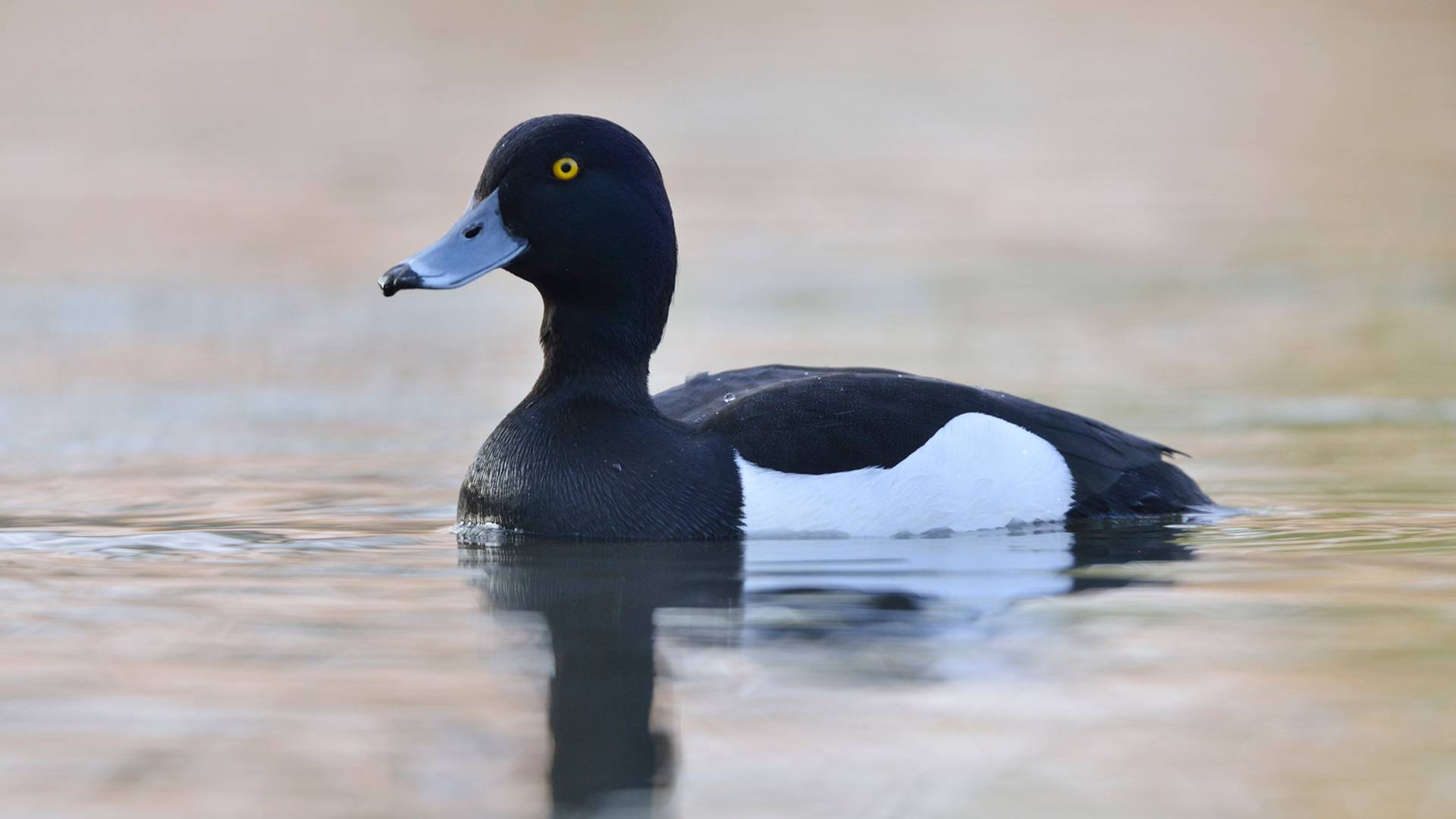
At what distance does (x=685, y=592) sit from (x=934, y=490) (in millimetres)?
1267

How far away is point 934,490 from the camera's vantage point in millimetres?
6641

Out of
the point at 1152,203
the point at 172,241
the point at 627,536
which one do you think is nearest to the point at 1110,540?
the point at 627,536

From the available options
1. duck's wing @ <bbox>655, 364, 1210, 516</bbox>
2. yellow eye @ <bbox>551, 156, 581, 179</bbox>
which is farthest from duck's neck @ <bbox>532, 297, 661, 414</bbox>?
yellow eye @ <bbox>551, 156, 581, 179</bbox>

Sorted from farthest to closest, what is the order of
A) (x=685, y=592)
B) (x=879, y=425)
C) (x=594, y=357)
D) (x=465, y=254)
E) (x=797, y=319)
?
(x=797, y=319) < (x=594, y=357) < (x=879, y=425) < (x=465, y=254) < (x=685, y=592)

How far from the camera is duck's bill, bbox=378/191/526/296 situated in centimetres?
634

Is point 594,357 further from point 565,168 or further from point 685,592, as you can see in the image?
point 685,592

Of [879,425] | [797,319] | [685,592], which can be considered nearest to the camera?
[685,592]

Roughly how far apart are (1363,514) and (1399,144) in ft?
53.5

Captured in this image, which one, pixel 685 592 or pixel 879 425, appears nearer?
pixel 685 592

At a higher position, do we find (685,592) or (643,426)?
(643,426)

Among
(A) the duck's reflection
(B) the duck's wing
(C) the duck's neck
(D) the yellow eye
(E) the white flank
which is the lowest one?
(A) the duck's reflection

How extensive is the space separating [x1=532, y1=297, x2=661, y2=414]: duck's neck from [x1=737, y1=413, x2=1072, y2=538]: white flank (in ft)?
1.59

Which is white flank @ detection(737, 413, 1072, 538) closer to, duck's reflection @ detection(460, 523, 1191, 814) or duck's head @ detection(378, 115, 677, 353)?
duck's reflection @ detection(460, 523, 1191, 814)

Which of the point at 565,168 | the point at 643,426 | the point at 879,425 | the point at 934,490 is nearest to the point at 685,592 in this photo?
the point at 643,426
